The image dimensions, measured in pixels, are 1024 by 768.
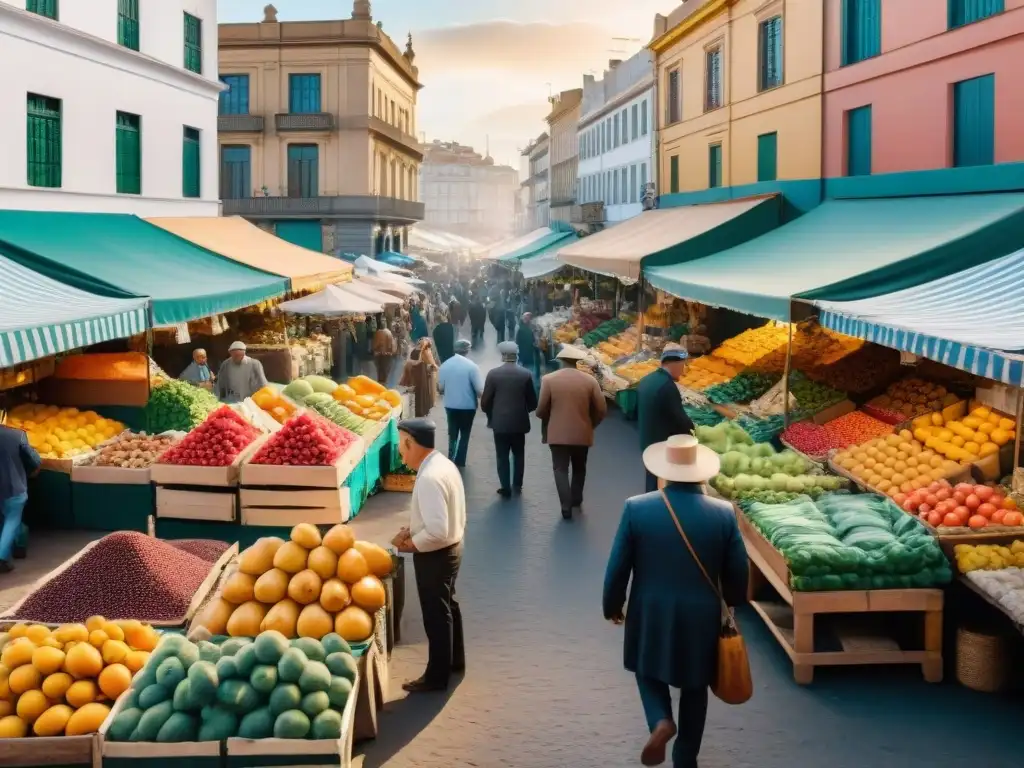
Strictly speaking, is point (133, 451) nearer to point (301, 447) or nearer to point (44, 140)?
point (301, 447)

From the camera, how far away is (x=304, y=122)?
4784 centimetres

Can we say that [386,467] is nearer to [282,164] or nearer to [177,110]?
[177,110]

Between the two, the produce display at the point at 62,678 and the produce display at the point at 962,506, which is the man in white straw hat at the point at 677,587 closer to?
the produce display at the point at 62,678

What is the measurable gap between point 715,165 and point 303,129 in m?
25.6

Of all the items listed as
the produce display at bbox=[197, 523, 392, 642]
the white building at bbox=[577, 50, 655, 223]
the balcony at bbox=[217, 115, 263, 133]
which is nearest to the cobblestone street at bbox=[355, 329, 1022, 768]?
the produce display at bbox=[197, 523, 392, 642]

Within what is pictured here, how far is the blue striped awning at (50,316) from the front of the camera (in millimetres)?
10109

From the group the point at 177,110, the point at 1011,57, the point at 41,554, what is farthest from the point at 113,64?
the point at 1011,57

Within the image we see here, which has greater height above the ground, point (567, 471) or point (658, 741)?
point (567, 471)

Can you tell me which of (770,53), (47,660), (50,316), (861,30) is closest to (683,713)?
(47,660)

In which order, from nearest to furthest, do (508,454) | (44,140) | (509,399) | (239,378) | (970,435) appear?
(970,435)
(509,399)
(508,454)
(239,378)
(44,140)

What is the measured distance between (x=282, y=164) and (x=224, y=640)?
4449cm

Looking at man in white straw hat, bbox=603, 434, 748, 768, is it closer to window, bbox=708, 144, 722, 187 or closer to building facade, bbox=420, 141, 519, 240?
window, bbox=708, 144, 722, 187

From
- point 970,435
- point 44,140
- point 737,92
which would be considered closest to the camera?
point 970,435

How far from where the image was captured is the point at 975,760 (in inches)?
255
